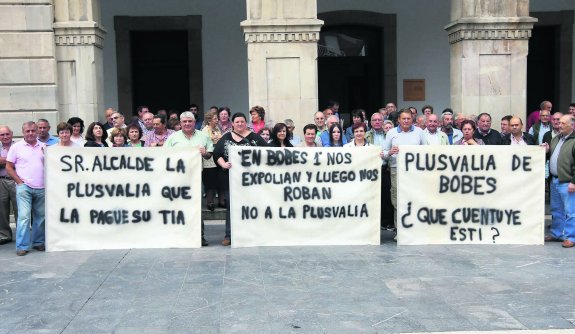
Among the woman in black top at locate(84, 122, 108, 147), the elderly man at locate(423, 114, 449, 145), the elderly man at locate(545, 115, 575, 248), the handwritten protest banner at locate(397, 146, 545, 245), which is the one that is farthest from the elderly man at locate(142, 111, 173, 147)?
the elderly man at locate(545, 115, 575, 248)

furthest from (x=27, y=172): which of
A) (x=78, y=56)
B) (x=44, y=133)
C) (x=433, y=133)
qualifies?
(x=433, y=133)

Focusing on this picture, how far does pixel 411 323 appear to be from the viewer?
5938 mm

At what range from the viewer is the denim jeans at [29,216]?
29.4ft

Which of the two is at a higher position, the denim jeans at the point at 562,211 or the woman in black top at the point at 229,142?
the woman in black top at the point at 229,142

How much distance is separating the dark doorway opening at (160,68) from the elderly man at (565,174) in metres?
9.56

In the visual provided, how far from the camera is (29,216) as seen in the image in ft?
29.7

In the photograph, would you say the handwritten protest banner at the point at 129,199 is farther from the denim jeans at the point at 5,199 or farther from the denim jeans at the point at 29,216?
the denim jeans at the point at 5,199

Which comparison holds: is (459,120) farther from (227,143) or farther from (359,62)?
(359,62)

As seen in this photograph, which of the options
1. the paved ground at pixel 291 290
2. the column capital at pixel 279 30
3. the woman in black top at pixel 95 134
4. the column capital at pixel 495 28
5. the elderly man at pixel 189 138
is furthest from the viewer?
the column capital at pixel 495 28

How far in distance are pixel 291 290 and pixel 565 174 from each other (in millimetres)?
4219

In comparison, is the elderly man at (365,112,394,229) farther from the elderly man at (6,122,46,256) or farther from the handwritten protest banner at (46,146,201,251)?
the elderly man at (6,122,46,256)

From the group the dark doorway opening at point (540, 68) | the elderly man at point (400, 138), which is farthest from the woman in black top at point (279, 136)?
the dark doorway opening at point (540, 68)

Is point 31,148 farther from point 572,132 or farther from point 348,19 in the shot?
point 348,19

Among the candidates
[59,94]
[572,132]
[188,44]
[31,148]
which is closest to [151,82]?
[188,44]
